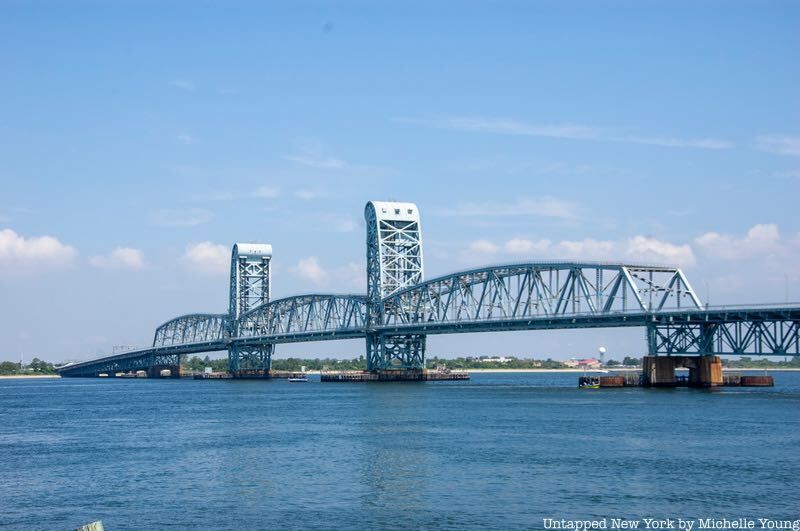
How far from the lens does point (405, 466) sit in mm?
49312

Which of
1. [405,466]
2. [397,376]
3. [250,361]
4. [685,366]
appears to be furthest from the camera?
[250,361]

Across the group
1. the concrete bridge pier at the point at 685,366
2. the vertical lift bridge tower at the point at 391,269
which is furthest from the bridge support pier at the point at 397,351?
the concrete bridge pier at the point at 685,366

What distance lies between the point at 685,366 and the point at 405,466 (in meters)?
64.2

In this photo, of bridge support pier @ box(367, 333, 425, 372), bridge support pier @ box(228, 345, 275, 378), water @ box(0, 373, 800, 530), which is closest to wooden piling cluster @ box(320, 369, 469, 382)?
bridge support pier @ box(367, 333, 425, 372)

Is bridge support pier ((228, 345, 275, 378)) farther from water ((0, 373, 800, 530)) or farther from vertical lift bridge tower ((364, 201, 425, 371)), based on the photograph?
water ((0, 373, 800, 530))

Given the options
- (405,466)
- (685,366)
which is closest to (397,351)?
(685,366)

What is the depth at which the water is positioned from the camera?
38.3 meters

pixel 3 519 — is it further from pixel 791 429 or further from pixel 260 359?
pixel 260 359

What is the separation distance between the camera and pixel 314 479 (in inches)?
1815

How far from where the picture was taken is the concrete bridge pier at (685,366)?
106m

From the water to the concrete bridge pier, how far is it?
20362 mm

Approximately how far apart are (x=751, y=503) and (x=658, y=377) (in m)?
71.3

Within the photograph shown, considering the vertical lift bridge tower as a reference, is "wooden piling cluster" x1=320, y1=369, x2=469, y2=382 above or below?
below

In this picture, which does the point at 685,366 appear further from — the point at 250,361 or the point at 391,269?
the point at 250,361
